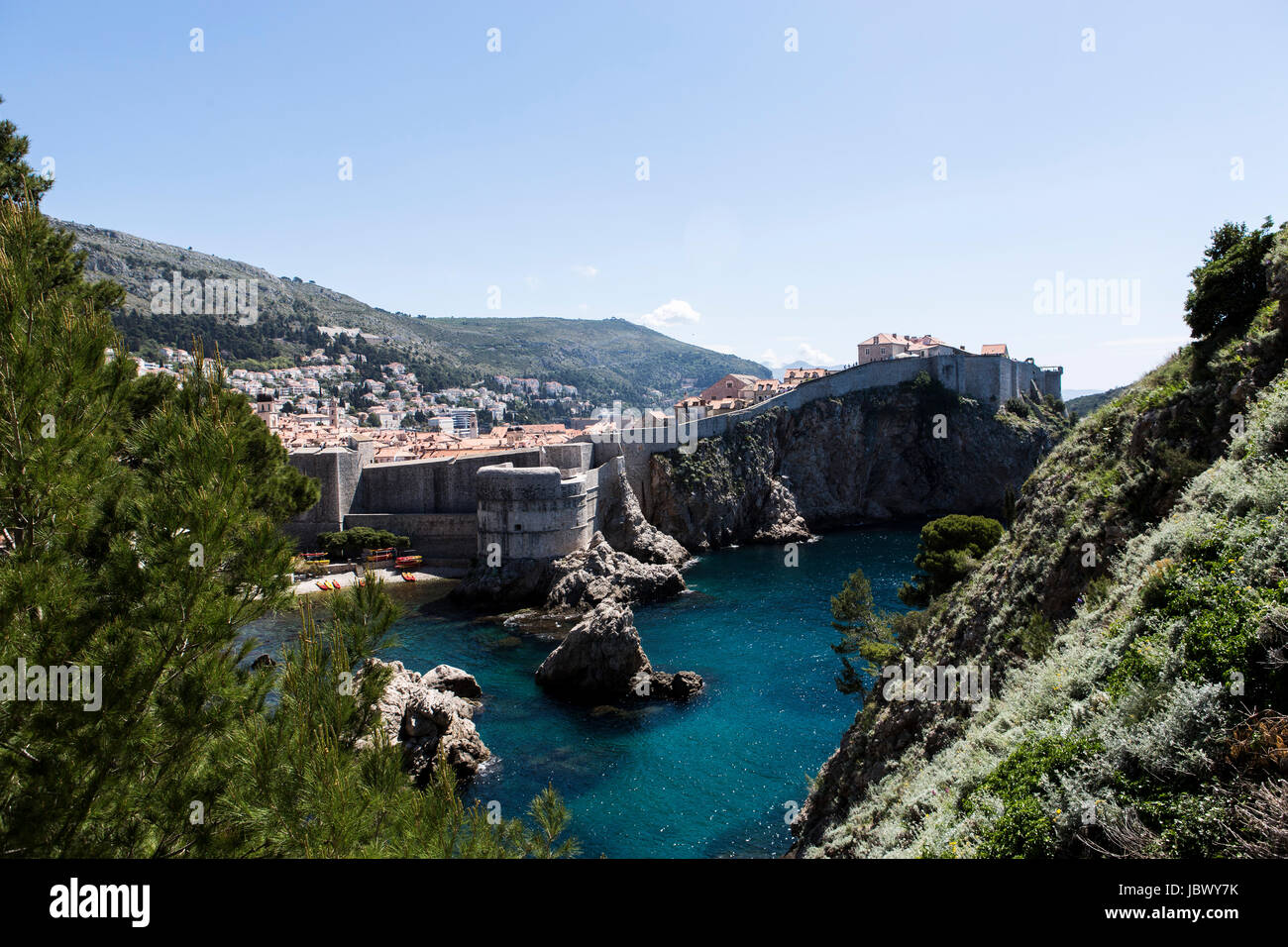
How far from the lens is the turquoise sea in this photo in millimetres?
13523

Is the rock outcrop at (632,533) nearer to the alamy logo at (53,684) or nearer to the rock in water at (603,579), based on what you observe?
the rock in water at (603,579)

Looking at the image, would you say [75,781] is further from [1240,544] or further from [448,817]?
[1240,544]

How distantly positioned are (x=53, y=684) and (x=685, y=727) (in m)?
15.2

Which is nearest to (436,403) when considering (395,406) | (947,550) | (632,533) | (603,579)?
(395,406)

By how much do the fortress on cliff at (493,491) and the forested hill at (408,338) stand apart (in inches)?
1871

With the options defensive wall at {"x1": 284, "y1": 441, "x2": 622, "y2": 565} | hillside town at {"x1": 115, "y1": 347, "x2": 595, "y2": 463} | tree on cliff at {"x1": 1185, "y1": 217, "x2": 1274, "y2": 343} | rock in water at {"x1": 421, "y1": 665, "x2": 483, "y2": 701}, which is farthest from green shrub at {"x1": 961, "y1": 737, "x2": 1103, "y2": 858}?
hillside town at {"x1": 115, "y1": 347, "x2": 595, "y2": 463}

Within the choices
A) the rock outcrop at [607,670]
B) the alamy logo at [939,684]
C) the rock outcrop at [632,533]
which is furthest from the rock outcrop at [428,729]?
the rock outcrop at [632,533]

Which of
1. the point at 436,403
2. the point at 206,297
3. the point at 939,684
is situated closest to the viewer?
the point at 939,684

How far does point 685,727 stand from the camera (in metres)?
17.6

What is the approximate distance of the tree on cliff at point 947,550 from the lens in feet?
62.3

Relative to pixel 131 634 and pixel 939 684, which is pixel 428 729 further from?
pixel 131 634

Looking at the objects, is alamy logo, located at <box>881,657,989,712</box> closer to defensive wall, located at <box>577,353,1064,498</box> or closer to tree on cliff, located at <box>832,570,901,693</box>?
tree on cliff, located at <box>832,570,901,693</box>
